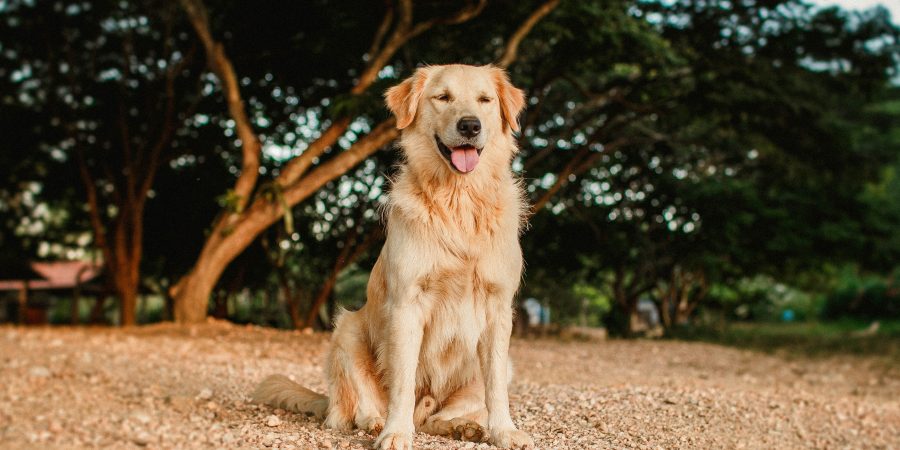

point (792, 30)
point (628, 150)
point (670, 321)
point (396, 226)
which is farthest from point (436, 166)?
point (670, 321)

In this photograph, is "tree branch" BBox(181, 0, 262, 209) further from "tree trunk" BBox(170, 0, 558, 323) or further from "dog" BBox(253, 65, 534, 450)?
"dog" BBox(253, 65, 534, 450)

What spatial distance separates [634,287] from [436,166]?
666 inches

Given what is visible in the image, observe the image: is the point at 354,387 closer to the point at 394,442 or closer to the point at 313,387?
the point at 394,442

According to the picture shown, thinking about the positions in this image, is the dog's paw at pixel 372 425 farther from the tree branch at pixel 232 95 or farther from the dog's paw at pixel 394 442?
the tree branch at pixel 232 95

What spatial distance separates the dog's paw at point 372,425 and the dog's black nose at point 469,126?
1677 millimetres

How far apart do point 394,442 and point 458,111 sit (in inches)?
70.3

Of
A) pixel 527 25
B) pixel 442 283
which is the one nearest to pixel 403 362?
pixel 442 283

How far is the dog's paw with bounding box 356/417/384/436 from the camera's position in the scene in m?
4.61

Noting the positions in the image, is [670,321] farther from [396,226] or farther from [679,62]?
[396,226]

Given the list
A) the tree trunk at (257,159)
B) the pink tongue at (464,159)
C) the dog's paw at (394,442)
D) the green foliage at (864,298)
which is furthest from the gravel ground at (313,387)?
the green foliage at (864,298)

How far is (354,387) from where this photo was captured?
477 cm

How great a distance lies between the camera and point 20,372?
770 cm

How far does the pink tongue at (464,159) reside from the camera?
14.7 ft

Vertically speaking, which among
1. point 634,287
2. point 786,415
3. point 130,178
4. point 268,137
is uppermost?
point 268,137
